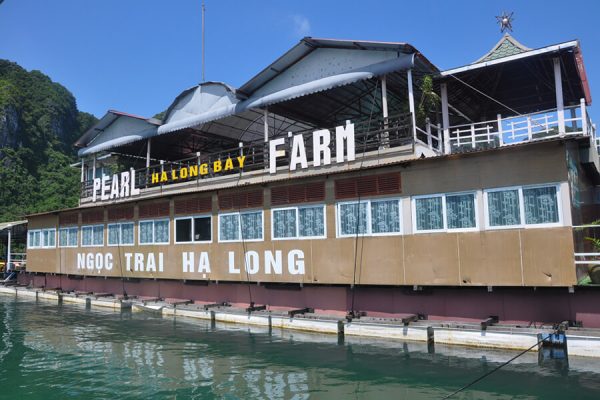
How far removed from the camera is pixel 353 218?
14844 mm

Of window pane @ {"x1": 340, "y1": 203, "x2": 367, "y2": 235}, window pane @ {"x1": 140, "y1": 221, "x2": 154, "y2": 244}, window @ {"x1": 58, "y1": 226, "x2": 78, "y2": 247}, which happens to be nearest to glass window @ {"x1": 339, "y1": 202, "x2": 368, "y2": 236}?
window pane @ {"x1": 340, "y1": 203, "x2": 367, "y2": 235}

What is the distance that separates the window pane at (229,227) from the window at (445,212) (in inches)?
278

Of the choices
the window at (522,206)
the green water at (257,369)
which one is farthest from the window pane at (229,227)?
the window at (522,206)

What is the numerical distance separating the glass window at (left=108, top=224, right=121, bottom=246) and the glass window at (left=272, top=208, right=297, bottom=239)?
10.2 m

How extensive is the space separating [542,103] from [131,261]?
20109 millimetres

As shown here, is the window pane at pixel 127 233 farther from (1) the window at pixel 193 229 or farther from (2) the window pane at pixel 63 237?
(2) the window pane at pixel 63 237

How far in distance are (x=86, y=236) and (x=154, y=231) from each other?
627 centimetres

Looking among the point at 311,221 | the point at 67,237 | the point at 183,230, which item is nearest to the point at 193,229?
the point at 183,230

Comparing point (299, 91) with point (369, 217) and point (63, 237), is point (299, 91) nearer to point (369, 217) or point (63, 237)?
point (369, 217)

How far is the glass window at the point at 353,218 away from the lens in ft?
48.0

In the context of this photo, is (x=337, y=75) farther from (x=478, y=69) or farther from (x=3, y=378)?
(x=3, y=378)

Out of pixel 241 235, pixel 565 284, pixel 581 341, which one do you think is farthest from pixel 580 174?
pixel 241 235

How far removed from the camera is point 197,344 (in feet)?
45.1

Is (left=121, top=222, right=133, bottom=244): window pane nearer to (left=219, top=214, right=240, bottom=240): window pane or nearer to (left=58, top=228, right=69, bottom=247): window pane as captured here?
(left=58, top=228, right=69, bottom=247): window pane
